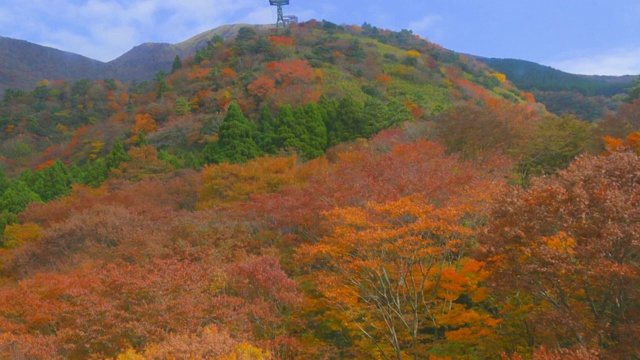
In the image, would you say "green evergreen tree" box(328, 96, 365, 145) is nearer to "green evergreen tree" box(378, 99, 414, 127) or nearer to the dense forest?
the dense forest

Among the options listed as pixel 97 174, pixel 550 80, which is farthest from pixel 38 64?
pixel 550 80

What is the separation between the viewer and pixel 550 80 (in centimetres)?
8562

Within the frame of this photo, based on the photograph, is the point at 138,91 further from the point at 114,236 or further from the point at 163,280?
the point at 163,280

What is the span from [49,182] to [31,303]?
→ 2896cm

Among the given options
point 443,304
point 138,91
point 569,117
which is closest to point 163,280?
point 443,304

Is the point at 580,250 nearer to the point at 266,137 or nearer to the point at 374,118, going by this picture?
the point at 374,118

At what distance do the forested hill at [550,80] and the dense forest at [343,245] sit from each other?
154ft

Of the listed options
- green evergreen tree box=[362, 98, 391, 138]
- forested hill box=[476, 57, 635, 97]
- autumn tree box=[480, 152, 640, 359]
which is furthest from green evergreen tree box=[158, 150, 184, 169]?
forested hill box=[476, 57, 635, 97]

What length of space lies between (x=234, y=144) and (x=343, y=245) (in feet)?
73.9

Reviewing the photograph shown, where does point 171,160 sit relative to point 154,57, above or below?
below

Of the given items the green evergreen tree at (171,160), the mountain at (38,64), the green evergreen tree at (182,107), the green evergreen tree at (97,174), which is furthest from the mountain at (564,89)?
the mountain at (38,64)

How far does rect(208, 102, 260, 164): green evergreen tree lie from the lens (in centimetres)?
3339

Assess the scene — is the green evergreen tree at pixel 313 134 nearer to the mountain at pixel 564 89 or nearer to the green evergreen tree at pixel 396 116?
the green evergreen tree at pixel 396 116

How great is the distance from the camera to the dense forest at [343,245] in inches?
325
